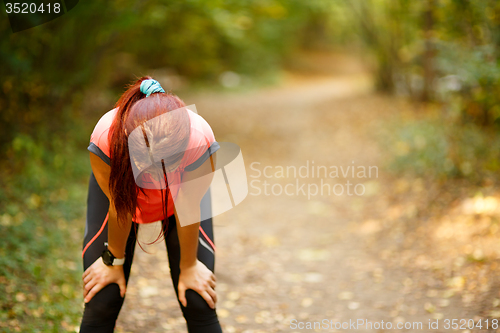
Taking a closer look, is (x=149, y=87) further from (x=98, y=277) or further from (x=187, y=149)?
(x=98, y=277)

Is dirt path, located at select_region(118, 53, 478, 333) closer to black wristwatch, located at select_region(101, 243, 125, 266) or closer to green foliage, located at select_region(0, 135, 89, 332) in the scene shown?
green foliage, located at select_region(0, 135, 89, 332)

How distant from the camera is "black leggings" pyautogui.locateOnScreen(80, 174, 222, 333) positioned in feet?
6.33

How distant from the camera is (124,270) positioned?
2.08 metres

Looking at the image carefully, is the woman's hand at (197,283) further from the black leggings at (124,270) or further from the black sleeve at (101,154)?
the black sleeve at (101,154)

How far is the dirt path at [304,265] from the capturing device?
11.1ft

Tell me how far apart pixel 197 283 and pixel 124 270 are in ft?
1.38

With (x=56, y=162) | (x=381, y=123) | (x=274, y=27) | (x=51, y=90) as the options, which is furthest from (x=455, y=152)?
(x=274, y=27)

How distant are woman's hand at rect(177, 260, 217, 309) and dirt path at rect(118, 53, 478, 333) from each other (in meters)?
1.43

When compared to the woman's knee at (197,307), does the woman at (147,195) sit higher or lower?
higher

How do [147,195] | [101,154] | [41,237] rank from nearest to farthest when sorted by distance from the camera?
[101,154], [147,195], [41,237]

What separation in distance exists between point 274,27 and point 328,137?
15.8m

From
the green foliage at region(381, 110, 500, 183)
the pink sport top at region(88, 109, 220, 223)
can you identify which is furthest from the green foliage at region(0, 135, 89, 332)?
the green foliage at region(381, 110, 500, 183)

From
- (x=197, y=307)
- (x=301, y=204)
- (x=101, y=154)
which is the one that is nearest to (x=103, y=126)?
A: (x=101, y=154)

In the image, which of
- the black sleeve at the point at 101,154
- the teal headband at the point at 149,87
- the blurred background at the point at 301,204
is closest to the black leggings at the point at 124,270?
the black sleeve at the point at 101,154
